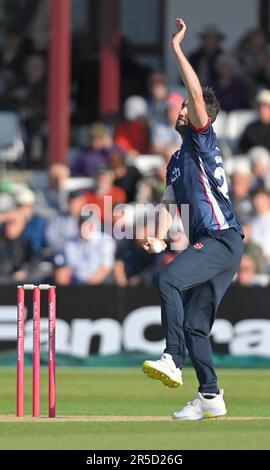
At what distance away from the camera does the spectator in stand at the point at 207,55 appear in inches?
804

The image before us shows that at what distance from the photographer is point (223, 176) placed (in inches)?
375

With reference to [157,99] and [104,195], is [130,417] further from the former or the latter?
[157,99]

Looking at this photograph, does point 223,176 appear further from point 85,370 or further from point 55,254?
point 55,254

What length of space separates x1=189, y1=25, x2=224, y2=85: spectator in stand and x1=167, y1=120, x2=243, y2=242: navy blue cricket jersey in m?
11.0

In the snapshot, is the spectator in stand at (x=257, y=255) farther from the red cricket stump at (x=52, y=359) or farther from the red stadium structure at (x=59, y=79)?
the red cricket stump at (x=52, y=359)

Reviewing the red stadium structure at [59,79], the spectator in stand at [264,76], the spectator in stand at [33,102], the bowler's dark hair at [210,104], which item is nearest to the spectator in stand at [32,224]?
the red stadium structure at [59,79]

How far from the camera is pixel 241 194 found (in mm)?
17391

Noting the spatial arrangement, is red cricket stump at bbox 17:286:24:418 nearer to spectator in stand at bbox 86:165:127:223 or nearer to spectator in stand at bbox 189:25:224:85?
spectator in stand at bbox 86:165:127:223

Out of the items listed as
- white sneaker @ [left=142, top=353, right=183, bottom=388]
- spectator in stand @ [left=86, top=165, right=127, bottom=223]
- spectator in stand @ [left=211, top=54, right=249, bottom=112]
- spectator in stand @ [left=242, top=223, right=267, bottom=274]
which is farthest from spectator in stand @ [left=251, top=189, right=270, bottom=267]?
white sneaker @ [left=142, top=353, right=183, bottom=388]

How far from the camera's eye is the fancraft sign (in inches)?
631

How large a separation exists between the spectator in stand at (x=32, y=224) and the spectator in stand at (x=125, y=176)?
1095mm

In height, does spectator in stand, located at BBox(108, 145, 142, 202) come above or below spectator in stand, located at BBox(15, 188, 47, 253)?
above

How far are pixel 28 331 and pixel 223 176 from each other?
6.91 m

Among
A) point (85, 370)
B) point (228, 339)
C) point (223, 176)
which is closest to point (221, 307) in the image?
point (228, 339)
